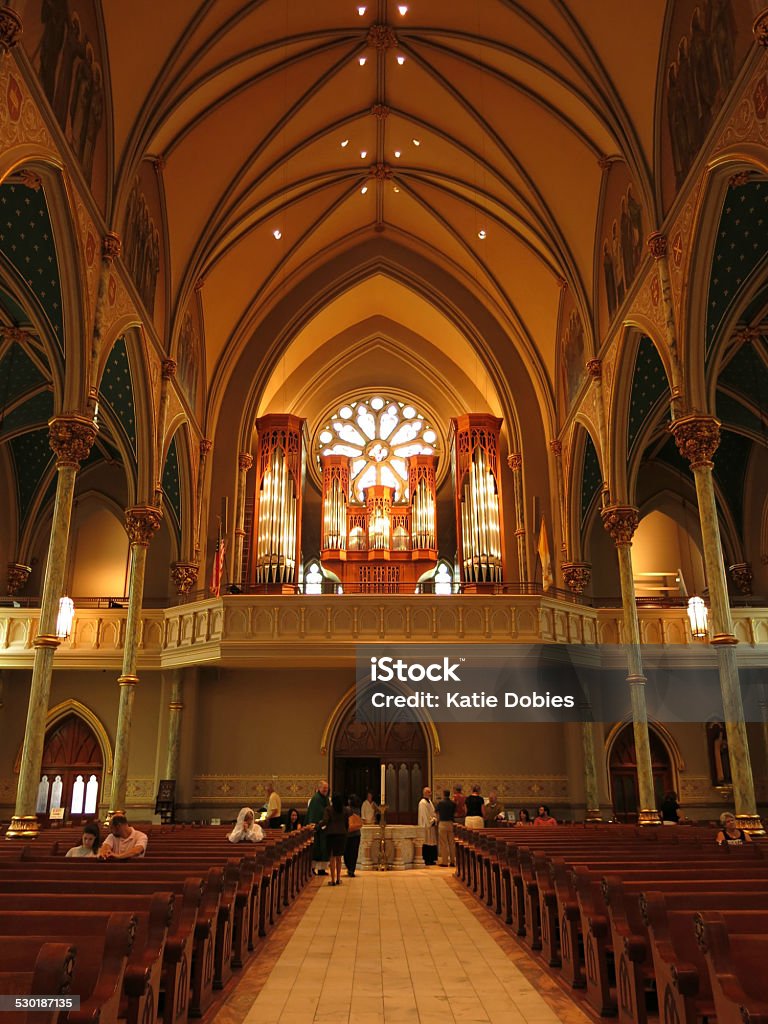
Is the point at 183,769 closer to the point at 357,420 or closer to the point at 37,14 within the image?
the point at 357,420

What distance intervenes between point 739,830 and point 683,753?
10798mm

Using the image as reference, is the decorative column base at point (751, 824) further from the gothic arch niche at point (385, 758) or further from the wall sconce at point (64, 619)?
the wall sconce at point (64, 619)

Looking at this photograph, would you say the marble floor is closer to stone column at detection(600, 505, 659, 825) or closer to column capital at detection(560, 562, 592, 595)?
stone column at detection(600, 505, 659, 825)

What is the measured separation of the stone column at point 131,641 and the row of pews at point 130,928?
22.3 feet

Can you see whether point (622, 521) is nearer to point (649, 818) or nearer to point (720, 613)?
point (720, 613)

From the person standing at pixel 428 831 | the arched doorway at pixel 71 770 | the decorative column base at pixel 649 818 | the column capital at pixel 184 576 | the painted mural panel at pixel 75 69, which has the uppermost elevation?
the painted mural panel at pixel 75 69

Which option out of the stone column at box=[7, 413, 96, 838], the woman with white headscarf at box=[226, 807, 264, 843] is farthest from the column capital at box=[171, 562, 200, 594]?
the woman with white headscarf at box=[226, 807, 264, 843]

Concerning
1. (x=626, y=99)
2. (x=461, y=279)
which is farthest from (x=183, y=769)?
(x=626, y=99)

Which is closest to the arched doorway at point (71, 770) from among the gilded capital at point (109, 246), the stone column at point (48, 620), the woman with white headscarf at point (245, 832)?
the stone column at point (48, 620)

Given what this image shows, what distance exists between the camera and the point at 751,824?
11.4 metres

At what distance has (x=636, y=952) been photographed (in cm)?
483

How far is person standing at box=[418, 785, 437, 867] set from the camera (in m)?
17.4

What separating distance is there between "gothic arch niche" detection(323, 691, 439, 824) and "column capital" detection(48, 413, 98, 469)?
1031 centimetres

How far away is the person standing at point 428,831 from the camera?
1738cm
